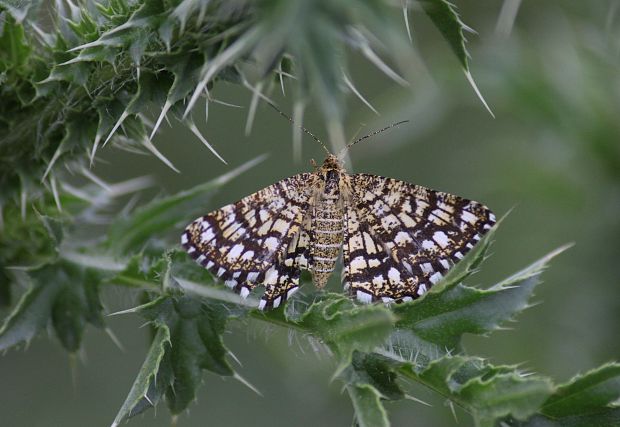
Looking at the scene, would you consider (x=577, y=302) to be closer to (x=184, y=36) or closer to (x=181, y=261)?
(x=181, y=261)

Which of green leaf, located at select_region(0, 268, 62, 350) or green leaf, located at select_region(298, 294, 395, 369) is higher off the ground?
green leaf, located at select_region(0, 268, 62, 350)

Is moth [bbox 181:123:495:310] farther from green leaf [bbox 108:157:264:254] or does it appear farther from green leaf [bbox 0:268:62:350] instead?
green leaf [bbox 0:268:62:350]

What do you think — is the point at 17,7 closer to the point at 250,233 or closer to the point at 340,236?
the point at 250,233

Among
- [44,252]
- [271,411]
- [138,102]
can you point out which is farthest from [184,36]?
[271,411]

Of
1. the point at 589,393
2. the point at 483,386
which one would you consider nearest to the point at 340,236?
the point at 483,386

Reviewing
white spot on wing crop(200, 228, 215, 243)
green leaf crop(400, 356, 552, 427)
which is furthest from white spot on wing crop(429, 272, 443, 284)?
white spot on wing crop(200, 228, 215, 243)

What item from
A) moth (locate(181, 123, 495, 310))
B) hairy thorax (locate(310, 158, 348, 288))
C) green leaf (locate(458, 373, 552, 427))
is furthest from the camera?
hairy thorax (locate(310, 158, 348, 288))
